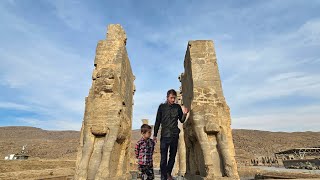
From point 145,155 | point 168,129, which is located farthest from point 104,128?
point 168,129

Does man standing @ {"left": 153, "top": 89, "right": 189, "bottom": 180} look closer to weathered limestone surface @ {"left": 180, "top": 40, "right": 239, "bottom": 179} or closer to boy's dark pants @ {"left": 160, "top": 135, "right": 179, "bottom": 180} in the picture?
boy's dark pants @ {"left": 160, "top": 135, "right": 179, "bottom": 180}

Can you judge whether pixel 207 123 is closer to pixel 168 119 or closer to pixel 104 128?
pixel 168 119

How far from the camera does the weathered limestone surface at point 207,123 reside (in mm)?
5574

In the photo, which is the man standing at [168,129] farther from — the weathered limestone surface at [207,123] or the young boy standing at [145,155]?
the weathered limestone surface at [207,123]

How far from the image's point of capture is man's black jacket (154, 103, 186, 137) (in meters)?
3.96

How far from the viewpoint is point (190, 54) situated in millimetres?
7258

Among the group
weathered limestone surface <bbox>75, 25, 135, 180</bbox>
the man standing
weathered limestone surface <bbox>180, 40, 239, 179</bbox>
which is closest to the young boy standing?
the man standing

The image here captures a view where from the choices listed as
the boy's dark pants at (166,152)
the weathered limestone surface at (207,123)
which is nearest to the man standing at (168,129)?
the boy's dark pants at (166,152)

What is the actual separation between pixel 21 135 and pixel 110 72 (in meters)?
75.2

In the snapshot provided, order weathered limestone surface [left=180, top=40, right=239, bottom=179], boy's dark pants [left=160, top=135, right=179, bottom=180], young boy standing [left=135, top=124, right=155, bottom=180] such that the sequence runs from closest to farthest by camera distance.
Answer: young boy standing [left=135, top=124, right=155, bottom=180] < boy's dark pants [left=160, top=135, right=179, bottom=180] < weathered limestone surface [left=180, top=40, right=239, bottom=179]

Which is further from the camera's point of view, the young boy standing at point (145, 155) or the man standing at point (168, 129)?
the man standing at point (168, 129)

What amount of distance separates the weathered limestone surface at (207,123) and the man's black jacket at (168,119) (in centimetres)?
209

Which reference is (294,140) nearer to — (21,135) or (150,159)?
(150,159)

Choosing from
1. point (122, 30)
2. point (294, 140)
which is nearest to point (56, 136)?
point (294, 140)
